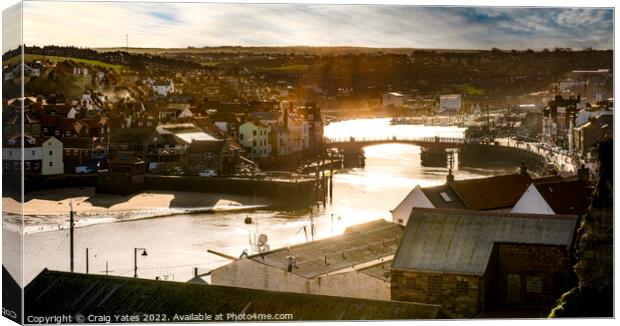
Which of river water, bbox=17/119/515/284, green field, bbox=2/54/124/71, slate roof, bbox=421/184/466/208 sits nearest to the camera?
green field, bbox=2/54/124/71

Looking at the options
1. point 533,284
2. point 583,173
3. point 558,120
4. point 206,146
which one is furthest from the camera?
point 206,146

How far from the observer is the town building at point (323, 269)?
1061 centimetres

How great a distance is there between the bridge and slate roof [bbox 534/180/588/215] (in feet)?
3.31

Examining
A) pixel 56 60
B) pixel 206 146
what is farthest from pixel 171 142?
pixel 56 60

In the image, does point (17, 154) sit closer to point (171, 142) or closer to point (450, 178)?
point (171, 142)

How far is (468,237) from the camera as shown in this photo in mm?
10367

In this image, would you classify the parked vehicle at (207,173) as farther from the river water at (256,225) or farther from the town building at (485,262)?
the town building at (485,262)

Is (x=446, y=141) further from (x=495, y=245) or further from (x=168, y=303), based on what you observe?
(x=168, y=303)

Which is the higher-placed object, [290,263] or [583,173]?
[583,173]

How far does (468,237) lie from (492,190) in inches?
98.3

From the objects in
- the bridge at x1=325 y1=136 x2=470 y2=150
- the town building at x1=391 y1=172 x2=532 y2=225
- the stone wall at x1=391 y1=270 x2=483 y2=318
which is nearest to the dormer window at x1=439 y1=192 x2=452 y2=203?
the town building at x1=391 y1=172 x2=532 y2=225

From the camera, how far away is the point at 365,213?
12891 mm

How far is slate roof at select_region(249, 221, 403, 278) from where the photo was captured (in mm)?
10828

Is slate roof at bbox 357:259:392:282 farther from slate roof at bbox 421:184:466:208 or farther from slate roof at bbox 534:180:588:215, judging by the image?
slate roof at bbox 534:180:588:215
